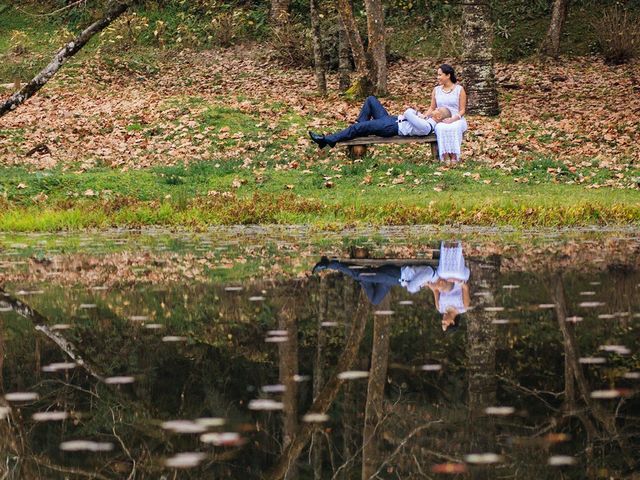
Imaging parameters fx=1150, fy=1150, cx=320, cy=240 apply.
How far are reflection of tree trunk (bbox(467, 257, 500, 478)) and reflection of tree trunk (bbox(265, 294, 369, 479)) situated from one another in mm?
651

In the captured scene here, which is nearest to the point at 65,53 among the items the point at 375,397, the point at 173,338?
the point at 173,338

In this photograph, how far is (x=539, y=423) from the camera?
16.0ft

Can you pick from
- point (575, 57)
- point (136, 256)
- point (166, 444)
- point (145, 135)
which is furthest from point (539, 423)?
point (575, 57)

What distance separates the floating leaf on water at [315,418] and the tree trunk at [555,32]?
A: 30.0 m

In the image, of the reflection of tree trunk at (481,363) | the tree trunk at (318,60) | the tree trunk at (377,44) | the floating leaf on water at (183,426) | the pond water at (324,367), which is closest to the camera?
the pond water at (324,367)

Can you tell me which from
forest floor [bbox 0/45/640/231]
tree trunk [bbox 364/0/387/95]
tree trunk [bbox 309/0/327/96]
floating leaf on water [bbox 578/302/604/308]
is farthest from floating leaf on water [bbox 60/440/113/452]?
tree trunk [bbox 309/0/327/96]

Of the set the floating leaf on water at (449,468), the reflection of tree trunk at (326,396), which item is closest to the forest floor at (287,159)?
the reflection of tree trunk at (326,396)

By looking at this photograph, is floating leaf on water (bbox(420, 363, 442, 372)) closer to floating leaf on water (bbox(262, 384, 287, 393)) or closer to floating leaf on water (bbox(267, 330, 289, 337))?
floating leaf on water (bbox(262, 384, 287, 393))

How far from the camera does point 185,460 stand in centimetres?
440

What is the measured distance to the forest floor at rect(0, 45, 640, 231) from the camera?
51.5 feet

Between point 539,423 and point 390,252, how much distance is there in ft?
22.5

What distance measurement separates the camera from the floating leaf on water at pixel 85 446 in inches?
181

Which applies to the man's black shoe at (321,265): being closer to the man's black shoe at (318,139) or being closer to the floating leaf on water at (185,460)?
the floating leaf on water at (185,460)

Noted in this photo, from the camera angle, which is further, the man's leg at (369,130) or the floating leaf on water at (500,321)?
the man's leg at (369,130)
